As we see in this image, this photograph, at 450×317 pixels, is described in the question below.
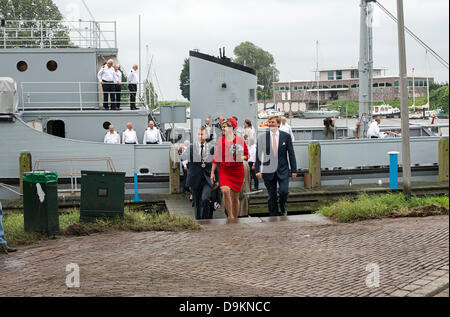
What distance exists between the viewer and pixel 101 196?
1184 cm

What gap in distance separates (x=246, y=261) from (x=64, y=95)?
13878 mm

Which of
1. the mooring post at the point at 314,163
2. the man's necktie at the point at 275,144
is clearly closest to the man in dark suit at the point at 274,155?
the man's necktie at the point at 275,144

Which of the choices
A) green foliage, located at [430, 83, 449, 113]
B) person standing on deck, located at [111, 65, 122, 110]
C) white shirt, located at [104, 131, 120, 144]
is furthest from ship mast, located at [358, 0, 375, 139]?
green foliage, located at [430, 83, 449, 113]

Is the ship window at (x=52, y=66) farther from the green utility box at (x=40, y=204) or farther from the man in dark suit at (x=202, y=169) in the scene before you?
the green utility box at (x=40, y=204)

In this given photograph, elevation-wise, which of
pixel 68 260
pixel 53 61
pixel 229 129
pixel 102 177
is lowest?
pixel 68 260

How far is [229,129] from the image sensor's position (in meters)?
12.1

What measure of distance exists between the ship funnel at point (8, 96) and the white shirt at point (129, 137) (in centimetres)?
317

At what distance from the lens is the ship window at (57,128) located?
65.2ft

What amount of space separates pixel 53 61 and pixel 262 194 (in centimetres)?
814

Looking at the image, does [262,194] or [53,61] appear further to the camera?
[53,61]

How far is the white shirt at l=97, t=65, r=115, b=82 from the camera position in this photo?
20.1 metres
